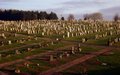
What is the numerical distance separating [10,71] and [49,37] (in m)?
26.5

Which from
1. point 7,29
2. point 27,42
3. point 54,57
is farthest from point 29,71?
point 7,29

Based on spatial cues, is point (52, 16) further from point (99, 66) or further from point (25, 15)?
point (99, 66)

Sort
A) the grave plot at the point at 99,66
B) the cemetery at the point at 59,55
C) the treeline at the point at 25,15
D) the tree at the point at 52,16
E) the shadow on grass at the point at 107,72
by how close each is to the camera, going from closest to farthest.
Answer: the shadow on grass at the point at 107,72
the grave plot at the point at 99,66
the cemetery at the point at 59,55
the treeline at the point at 25,15
the tree at the point at 52,16

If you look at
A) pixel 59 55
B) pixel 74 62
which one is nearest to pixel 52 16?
pixel 59 55

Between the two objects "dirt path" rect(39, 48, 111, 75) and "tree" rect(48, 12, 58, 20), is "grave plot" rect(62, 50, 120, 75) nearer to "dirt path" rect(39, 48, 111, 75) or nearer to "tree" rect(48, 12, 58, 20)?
"dirt path" rect(39, 48, 111, 75)

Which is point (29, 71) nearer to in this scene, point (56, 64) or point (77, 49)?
point (56, 64)

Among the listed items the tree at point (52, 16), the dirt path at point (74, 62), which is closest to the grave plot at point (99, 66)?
the dirt path at point (74, 62)

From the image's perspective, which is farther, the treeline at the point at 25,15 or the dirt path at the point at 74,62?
the treeline at the point at 25,15

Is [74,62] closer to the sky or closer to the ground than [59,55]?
closer to the ground

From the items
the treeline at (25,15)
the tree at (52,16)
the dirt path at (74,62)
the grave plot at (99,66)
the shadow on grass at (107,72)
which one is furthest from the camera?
the tree at (52,16)

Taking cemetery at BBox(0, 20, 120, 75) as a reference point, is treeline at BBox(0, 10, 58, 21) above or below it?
above

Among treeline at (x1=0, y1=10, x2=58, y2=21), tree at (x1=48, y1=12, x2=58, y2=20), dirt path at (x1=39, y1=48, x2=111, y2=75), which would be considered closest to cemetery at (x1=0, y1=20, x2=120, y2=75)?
dirt path at (x1=39, y1=48, x2=111, y2=75)

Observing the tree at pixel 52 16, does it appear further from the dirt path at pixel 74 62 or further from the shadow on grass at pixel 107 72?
the shadow on grass at pixel 107 72

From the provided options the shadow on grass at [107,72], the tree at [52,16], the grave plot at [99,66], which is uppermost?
the tree at [52,16]
